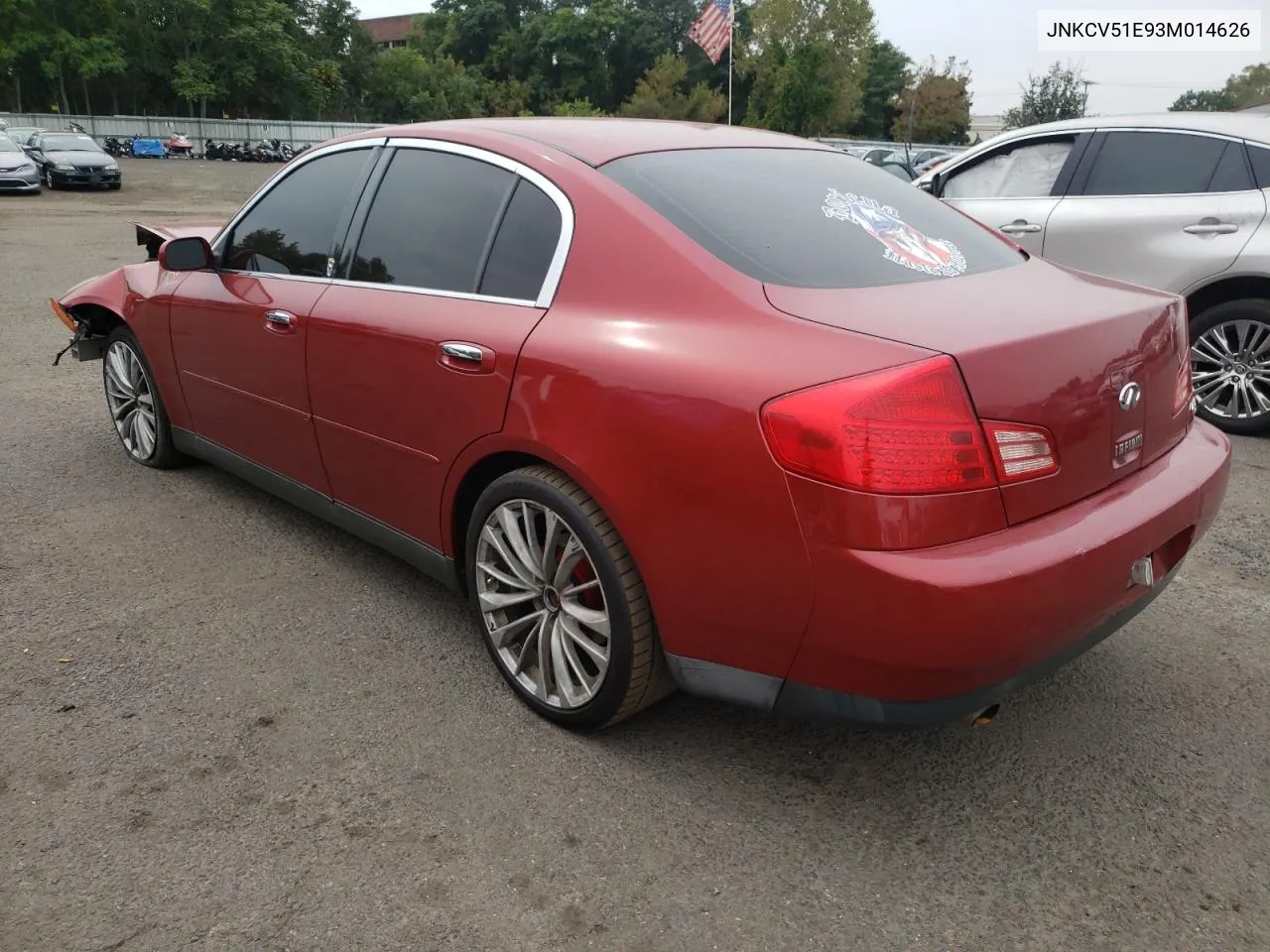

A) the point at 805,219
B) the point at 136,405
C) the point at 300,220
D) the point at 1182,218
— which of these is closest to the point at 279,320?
the point at 300,220

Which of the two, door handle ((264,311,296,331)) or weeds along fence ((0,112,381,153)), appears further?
weeds along fence ((0,112,381,153))

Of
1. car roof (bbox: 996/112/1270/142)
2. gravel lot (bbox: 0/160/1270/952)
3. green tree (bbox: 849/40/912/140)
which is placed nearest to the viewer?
gravel lot (bbox: 0/160/1270/952)

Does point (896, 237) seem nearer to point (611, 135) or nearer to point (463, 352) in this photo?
point (611, 135)

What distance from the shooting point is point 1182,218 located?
5629mm

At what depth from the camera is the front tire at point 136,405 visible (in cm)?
460

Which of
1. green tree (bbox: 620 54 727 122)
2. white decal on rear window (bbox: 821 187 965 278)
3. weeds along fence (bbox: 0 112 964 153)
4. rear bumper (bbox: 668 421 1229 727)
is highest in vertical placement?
green tree (bbox: 620 54 727 122)

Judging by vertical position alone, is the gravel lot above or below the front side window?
below

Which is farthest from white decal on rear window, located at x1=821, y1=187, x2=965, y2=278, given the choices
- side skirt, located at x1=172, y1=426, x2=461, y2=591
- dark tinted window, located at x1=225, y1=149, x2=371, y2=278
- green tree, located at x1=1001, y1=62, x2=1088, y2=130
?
green tree, located at x1=1001, y1=62, x2=1088, y2=130

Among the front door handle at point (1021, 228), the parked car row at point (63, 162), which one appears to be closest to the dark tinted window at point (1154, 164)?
the front door handle at point (1021, 228)

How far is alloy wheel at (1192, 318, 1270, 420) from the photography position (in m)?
5.41

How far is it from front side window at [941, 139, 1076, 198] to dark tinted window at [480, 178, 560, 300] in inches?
181

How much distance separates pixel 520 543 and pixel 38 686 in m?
1.52

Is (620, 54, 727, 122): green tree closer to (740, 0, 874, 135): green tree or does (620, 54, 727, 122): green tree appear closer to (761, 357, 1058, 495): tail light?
(740, 0, 874, 135): green tree

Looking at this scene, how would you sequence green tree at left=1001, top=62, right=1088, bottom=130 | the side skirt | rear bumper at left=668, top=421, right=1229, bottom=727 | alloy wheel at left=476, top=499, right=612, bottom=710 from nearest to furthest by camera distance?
rear bumper at left=668, top=421, right=1229, bottom=727 → alloy wheel at left=476, top=499, right=612, bottom=710 → the side skirt → green tree at left=1001, top=62, right=1088, bottom=130
